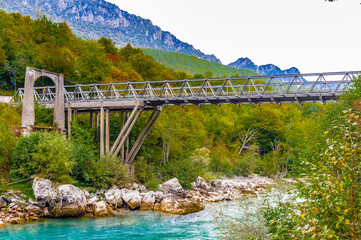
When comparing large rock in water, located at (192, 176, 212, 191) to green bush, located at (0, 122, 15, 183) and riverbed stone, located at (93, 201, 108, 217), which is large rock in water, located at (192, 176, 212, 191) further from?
green bush, located at (0, 122, 15, 183)

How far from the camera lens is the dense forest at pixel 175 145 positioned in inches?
218

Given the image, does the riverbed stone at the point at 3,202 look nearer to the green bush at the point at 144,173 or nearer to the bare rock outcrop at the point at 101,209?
the bare rock outcrop at the point at 101,209

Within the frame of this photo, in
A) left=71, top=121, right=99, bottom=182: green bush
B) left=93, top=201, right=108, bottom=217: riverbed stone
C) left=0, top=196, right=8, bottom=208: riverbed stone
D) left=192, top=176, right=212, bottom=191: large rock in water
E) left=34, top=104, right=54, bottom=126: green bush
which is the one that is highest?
left=34, top=104, right=54, bottom=126: green bush

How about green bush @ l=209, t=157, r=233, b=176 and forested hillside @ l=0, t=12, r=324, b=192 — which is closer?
forested hillside @ l=0, t=12, r=324, b=192

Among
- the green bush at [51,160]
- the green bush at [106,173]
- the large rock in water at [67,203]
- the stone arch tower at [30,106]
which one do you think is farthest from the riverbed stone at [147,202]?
the stone arch tower at [30,106]

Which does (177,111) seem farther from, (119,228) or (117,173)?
(119,228)

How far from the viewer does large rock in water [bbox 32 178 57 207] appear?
23.0m

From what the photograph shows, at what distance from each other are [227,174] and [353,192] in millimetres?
46626

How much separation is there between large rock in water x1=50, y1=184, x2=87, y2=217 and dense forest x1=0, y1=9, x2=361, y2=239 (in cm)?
159

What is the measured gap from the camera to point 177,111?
148 ft

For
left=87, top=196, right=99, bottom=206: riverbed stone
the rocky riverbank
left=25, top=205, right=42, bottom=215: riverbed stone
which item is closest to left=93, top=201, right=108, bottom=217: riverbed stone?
the rocky riverbank

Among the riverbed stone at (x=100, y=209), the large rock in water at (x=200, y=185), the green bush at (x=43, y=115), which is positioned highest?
the green bush at (x=43, y=115)

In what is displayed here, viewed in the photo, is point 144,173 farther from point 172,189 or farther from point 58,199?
point 58,199

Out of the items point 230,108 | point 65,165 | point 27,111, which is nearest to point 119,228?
point 65,165
